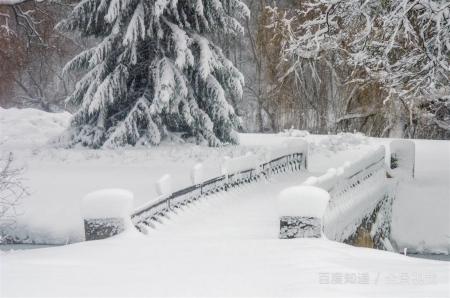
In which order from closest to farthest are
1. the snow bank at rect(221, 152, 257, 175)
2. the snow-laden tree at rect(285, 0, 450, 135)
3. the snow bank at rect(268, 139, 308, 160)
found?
the snow bank at rect(221, 152, 257, 175) < the snow-laden tree at rect(285, 0, 450, 135) < the snow bank at rect(268, 139, 308, 160)

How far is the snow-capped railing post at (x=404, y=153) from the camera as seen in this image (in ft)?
54.3

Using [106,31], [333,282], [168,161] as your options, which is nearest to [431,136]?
[168,161]

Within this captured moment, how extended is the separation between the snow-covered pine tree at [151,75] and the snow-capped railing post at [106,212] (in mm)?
10924

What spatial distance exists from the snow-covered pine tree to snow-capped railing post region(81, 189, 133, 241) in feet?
35.8

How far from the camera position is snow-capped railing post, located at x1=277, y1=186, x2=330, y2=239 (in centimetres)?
641

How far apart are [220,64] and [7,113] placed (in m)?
15.5

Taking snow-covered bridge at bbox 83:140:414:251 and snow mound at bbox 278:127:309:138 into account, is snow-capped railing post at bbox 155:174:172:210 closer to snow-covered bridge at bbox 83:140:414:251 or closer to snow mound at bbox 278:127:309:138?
snow-covered bridge at bbox 83:140:414:251

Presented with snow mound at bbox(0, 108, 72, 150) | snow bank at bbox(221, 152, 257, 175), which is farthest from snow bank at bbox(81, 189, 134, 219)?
snow mound at bbox(0, 108, 72, 150)

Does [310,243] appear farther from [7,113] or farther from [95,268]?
[7,113]

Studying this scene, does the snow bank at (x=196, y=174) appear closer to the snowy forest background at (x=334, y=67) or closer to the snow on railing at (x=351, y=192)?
the snow on railing at (x=351, y=192)

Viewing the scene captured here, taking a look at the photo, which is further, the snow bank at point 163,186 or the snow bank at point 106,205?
the snow bank at point 163,186

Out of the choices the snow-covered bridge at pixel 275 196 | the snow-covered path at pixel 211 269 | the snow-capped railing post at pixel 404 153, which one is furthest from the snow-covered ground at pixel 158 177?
the snow-covered path at pixel 211 269

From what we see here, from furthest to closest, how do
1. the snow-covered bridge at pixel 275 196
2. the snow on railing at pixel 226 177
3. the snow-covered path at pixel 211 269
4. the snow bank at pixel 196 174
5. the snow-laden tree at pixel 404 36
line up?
the snow-laden tree at pixel 404 36 → the snow bank at pixel 196 174 → the snow on railing at pixel 226 177 → the snow-covered bridge at pixel 275 196 → the snow-covered path at pixel 211 269

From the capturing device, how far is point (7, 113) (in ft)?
94.7
